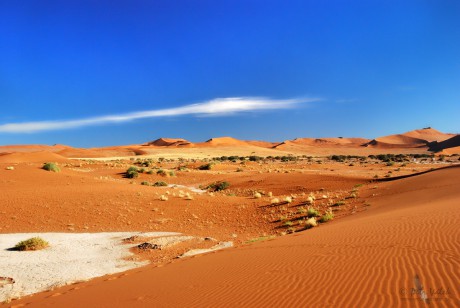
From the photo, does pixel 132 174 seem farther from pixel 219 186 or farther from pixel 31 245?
pixel 31 245

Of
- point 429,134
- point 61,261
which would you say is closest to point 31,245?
point 61,261

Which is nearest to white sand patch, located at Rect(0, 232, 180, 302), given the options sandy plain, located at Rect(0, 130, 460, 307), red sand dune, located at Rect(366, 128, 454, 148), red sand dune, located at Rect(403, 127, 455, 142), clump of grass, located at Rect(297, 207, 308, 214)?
sandy plain, located at Rect(0, 130, 460, 307)

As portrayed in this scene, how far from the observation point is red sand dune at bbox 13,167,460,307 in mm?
5898

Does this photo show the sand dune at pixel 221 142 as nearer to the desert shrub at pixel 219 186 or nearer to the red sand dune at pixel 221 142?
the red sand dune at pixel 221 142

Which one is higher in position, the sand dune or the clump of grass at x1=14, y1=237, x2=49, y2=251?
the sand dune

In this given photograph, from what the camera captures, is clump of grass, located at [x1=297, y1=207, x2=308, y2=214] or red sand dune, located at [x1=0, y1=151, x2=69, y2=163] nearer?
clump of grass, located at [x1=297, y1=207, x2=308, y2=214]

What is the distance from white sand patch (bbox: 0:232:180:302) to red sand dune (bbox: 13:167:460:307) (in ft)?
4.73

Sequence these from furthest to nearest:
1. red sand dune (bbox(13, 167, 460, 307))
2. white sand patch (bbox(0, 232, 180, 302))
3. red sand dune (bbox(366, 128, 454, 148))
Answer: red sand dune (bbox(366, 128, 454, 148)) → white sand patch (bbox(0, 232, 180, 302)) → red sand dune (bbox(13, 167, 460, 307))

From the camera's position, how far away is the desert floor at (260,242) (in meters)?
6.37

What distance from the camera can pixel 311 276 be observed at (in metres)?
7.20

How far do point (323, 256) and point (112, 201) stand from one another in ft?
56.8

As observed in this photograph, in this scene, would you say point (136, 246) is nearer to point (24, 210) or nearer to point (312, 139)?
point (24, 210)

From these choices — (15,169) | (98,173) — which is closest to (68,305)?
(15,169)

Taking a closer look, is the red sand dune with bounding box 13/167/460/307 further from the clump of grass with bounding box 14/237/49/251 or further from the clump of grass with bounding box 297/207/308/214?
the clump of grass with bounding box 297/207/308/214
